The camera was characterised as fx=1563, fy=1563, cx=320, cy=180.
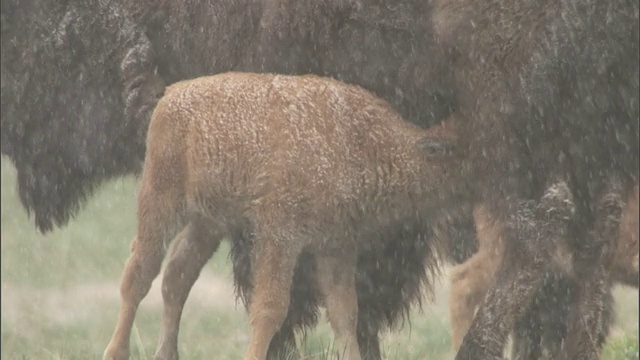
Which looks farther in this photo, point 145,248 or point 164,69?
point 164,69

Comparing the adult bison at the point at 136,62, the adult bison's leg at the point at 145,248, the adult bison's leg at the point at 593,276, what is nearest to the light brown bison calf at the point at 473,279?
the adult bison's leg at the point at 593,276

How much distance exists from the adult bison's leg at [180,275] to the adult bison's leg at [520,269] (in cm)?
106

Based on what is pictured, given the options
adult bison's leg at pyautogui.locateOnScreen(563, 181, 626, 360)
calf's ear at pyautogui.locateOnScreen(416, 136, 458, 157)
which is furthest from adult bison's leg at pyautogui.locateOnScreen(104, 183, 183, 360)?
adult bison's leg at pyautogui.locateOnScreen(563, 181, 626, 360)

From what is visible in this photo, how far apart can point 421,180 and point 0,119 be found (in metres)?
2.07

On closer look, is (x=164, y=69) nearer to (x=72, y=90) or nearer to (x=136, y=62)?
(x=136, y=62)

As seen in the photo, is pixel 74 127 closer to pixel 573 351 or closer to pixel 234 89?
pixel 234 89

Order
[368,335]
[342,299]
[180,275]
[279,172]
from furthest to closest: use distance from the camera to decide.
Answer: [368,335], [180,275], [342,299], [279,172]

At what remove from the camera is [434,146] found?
4863mm

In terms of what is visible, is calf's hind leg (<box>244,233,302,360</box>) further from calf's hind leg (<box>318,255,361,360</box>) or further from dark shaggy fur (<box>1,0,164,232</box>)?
dark shaggy fur (<box>1,0,164,232</box>)

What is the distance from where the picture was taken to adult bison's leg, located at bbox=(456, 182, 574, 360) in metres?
4.89

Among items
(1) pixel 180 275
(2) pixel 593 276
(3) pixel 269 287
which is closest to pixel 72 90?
(1) pixel 180 275

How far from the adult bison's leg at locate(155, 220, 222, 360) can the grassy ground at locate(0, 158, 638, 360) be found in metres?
1.17

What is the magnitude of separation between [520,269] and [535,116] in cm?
48

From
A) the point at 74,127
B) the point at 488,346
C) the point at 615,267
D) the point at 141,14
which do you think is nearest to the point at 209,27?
the point at 141,14
